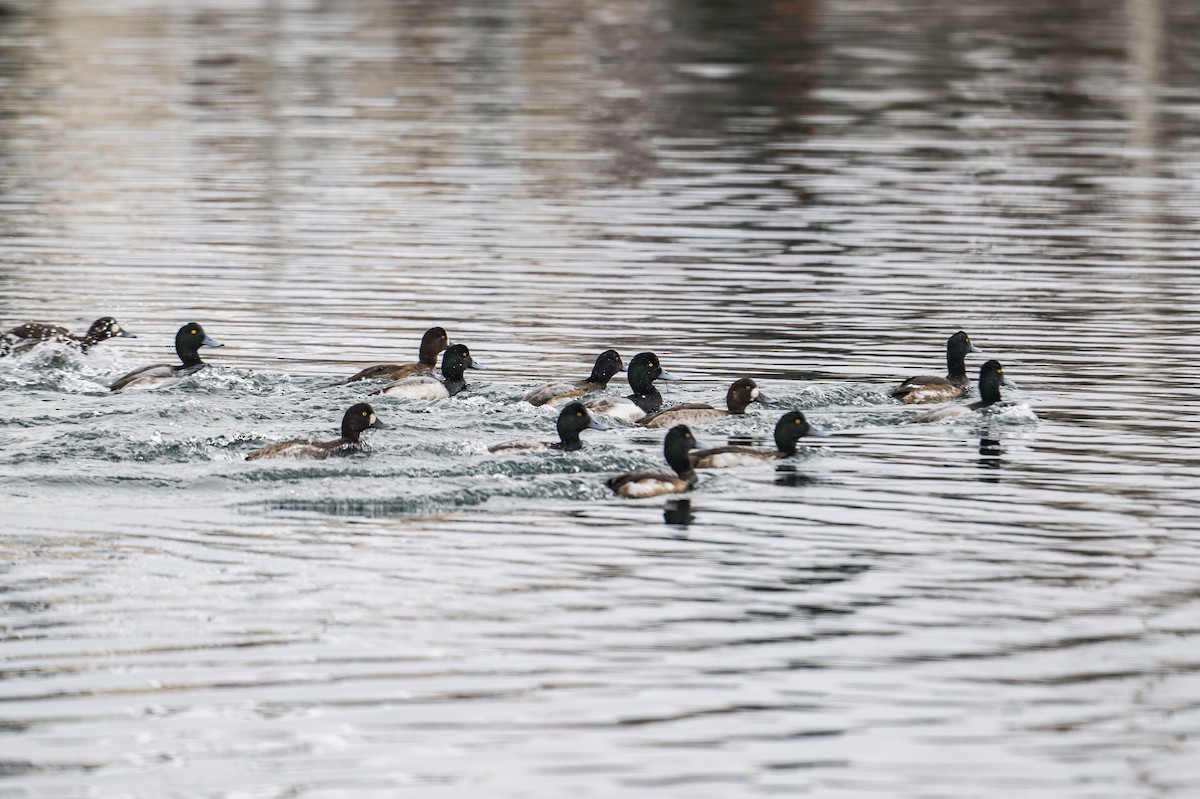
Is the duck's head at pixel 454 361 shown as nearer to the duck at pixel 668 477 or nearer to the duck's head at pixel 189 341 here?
the duck's head at pixel 189 341

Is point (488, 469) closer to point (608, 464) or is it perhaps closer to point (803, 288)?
point (608, 464)

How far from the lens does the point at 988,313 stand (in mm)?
26719

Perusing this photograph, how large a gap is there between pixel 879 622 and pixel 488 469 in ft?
16.2

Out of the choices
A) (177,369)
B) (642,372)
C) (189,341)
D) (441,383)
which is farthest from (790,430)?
(189,341)

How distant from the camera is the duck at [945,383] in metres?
20.9

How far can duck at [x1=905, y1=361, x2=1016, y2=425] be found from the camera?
66.4ft

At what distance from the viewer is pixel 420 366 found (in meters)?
22.0

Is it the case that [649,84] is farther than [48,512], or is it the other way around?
[649,84]

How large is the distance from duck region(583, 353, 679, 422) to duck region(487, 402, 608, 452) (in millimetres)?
1564

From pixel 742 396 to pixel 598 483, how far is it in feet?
10.3

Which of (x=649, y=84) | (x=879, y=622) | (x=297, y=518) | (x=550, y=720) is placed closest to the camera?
(x=550, y=720)

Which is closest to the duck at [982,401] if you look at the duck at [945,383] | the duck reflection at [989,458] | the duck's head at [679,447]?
the duck at [945,383]

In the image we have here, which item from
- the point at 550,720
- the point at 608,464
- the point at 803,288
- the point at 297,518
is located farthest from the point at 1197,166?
the point at 550,720

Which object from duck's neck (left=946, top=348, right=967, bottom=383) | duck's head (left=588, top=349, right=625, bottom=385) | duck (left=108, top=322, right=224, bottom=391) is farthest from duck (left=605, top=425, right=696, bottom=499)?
duck (left=108, top=322, right=224, bottom=391)
